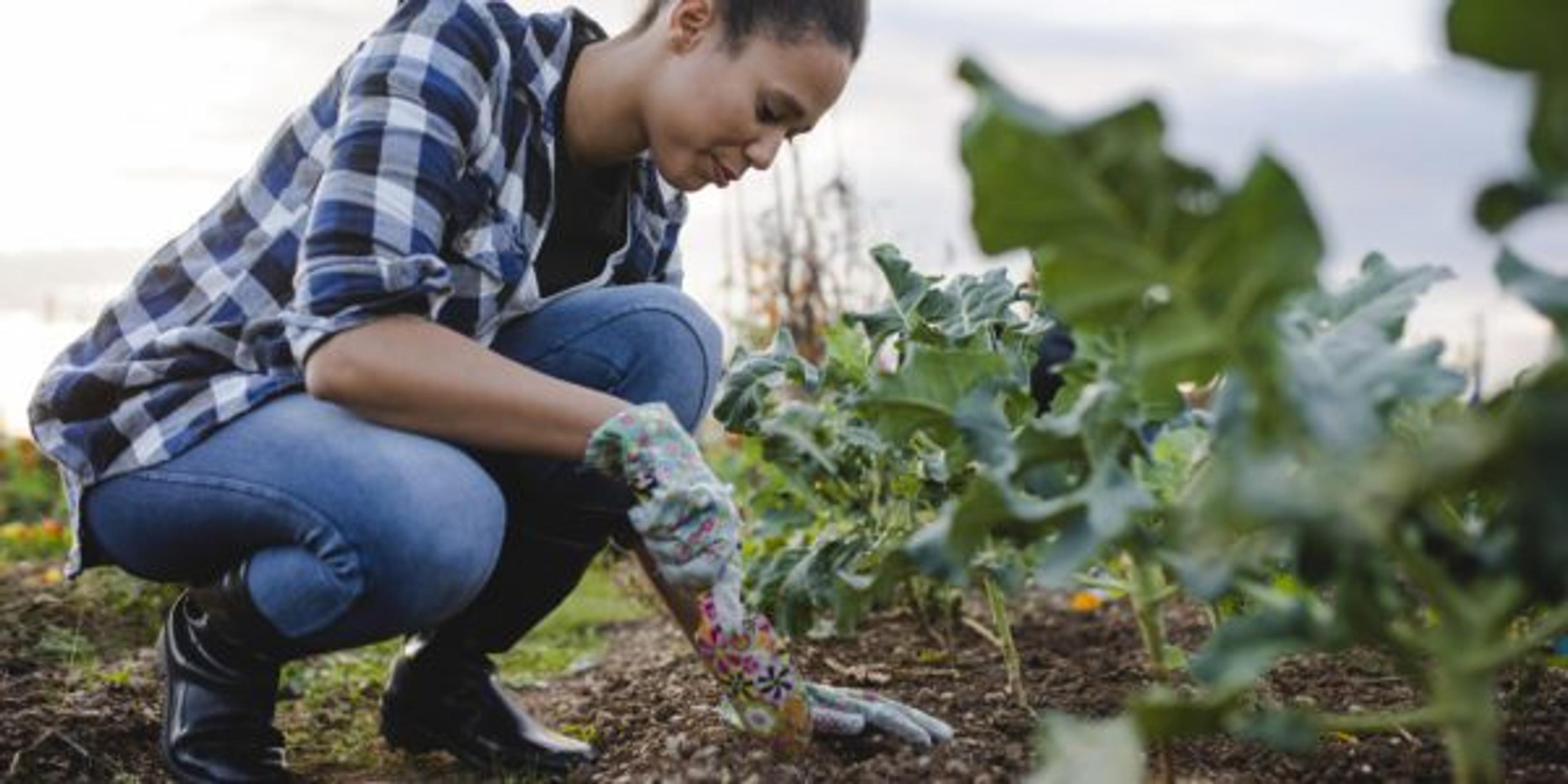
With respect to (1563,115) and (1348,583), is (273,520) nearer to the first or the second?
(1348,583)

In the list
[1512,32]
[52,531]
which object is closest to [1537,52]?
[1512,32]

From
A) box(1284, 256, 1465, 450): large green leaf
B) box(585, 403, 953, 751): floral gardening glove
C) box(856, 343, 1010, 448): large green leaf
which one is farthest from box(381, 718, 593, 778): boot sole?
box(1284, 256, 1465, 450): large green leaf

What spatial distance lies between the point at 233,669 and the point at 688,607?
26.0 inches

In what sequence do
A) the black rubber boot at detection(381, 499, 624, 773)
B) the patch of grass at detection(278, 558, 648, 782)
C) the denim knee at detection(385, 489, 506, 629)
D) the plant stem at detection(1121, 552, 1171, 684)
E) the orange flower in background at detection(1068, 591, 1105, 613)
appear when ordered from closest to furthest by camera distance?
the plant stem at detection(1121, 552, 1171, 684)
the denim knee at detection(385, 489, 506, 629)
the black rubber boot at detection(381, 499, 624, 773)
the patch of grass at detection(278, 558, 648, 782)
the orange flower in background at detection(1068, 591, 1105, 613)

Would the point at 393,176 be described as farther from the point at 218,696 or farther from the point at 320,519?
the point at 218,696

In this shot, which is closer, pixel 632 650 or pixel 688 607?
pixel 688 607

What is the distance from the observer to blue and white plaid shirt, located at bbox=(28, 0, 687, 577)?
1.94 metres

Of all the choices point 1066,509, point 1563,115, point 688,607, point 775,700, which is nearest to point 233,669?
point 688,607

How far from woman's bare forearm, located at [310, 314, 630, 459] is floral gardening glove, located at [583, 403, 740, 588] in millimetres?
36

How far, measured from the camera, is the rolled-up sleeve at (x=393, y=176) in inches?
75.3

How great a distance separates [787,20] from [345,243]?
0.63 metres

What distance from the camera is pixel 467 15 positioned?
7.01 ft

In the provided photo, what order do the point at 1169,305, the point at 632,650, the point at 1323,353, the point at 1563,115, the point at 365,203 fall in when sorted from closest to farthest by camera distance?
the point at 1563,115 < the point at 1169,305 < the point at 1323,353 < the point at 365,203 < the point at 632,650

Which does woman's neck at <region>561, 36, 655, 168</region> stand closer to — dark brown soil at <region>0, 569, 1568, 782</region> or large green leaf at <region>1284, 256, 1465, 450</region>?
dark brown soil at <region>0, 569, 1568, 782</region>
